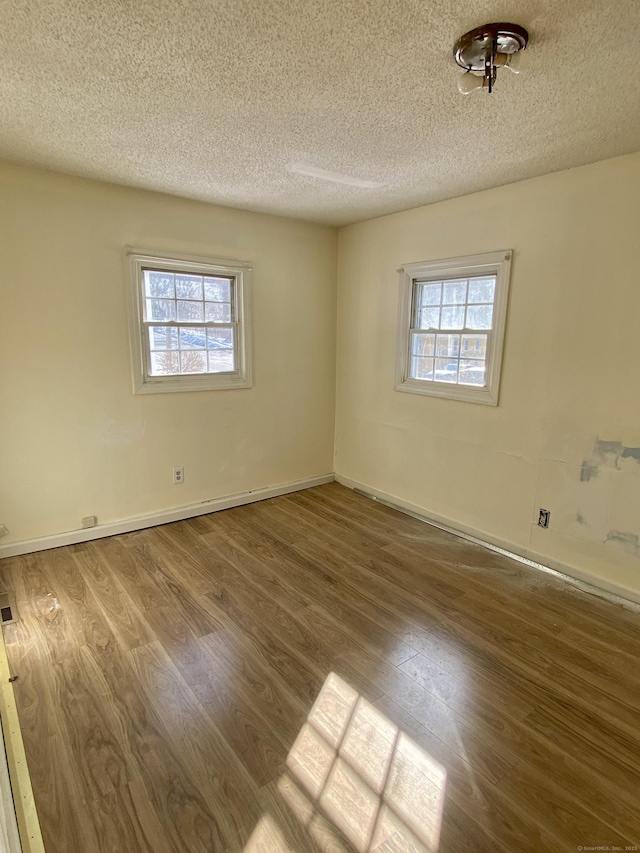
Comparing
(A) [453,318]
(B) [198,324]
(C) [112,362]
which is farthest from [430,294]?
(C) [112,362]

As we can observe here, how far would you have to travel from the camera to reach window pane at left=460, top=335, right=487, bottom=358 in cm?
335

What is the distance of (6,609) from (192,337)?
2241 mm

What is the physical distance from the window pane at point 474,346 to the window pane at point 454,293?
0.98 ft

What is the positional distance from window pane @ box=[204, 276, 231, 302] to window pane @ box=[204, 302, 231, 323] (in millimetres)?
41

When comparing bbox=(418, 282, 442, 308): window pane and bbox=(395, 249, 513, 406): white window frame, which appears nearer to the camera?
bbox=(395, 249, 513, 406): white window frame

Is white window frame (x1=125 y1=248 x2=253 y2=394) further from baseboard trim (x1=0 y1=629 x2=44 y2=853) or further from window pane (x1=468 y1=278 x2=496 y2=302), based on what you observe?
baseboard trim (x1=0 y1=629 x2=44 y2=853)

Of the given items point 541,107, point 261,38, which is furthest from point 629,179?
point 261,38

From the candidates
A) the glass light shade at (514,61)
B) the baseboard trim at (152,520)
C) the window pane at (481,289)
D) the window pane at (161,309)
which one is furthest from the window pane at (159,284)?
the glass light shade at (514,61)

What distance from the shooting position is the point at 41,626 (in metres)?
2.39

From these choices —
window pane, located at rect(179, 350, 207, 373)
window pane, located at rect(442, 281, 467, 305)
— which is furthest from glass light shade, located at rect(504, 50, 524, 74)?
window pane, located at rect(179, 350, 207, 373)

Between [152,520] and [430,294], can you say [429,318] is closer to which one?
[430,294]

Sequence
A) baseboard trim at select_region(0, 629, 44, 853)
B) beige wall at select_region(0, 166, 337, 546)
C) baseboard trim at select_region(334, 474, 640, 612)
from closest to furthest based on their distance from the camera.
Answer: baseboard trim at select_region(0, 629, 44, 853) → baseboard trim at select_region(334, 474, 640, 612) → beige wall at select_region(0, 166, 337, 546)

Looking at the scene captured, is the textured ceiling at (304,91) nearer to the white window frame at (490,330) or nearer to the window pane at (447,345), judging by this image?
the white window frame at (490,330)

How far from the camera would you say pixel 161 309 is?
3.50m
